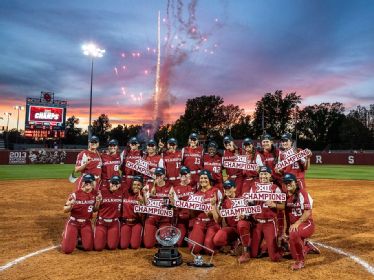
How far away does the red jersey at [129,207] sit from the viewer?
315 inches

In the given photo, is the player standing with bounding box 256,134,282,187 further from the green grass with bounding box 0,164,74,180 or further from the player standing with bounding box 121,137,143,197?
the green grass with bounding box 0,164,74,180

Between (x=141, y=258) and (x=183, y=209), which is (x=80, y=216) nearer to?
(x=141, y=258)

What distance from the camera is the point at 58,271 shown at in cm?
602

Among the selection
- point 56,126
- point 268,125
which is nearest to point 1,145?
point 56,126

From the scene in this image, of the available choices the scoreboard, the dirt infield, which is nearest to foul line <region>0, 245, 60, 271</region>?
the dirt infield

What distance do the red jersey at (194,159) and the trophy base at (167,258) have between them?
3.23 meters

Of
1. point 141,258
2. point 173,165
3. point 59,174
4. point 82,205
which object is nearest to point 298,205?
point 141,258

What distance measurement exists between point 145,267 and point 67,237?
1.92 metres

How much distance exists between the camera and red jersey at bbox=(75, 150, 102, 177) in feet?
29.0

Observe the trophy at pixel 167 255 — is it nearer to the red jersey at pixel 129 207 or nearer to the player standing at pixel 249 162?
the red jersey at pixel 129 207

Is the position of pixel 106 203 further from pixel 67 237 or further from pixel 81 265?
pixel 81 265

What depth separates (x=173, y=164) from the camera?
961 cm

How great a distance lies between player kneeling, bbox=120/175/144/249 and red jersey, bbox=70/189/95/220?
0.78 m

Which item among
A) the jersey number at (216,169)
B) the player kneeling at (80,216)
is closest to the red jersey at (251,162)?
the jersey number at (216,169)
